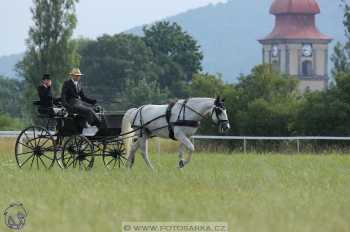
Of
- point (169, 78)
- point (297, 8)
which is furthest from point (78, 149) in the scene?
point (297, 8)

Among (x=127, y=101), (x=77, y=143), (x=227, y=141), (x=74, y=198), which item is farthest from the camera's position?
(x=127, y=101)

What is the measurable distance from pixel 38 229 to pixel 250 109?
33.9 meters

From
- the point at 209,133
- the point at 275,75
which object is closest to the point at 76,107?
the point at 209,133

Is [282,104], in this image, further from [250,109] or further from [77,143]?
[77,143]

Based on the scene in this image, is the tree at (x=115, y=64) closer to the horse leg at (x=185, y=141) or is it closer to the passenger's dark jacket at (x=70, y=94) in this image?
the horse leg at (x=185, y=141)

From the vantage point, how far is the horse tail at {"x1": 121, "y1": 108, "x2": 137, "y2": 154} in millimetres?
20661

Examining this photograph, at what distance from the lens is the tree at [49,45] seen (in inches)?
2345

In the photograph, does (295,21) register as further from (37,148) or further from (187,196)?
(187,196)

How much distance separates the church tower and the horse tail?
154002 millimetres

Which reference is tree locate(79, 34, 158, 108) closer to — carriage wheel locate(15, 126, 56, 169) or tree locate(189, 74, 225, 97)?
tree locate(189, 74, 225, 97)

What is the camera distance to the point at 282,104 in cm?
4525

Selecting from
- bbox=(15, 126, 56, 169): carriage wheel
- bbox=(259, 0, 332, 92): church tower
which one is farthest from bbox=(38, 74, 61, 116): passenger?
bbox=(259, 0, 332, 92): church tower

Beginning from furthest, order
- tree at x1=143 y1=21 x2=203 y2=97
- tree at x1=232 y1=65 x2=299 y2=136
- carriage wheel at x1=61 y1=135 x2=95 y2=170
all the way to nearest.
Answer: tree at x1=143 y1=21 x2=203 y2=97
tree at x1=232 y1=65 x2=299 y2=136
carriage wheel at x1=61 y1=135 x2=95 y2=170

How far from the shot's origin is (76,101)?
19.7 m
